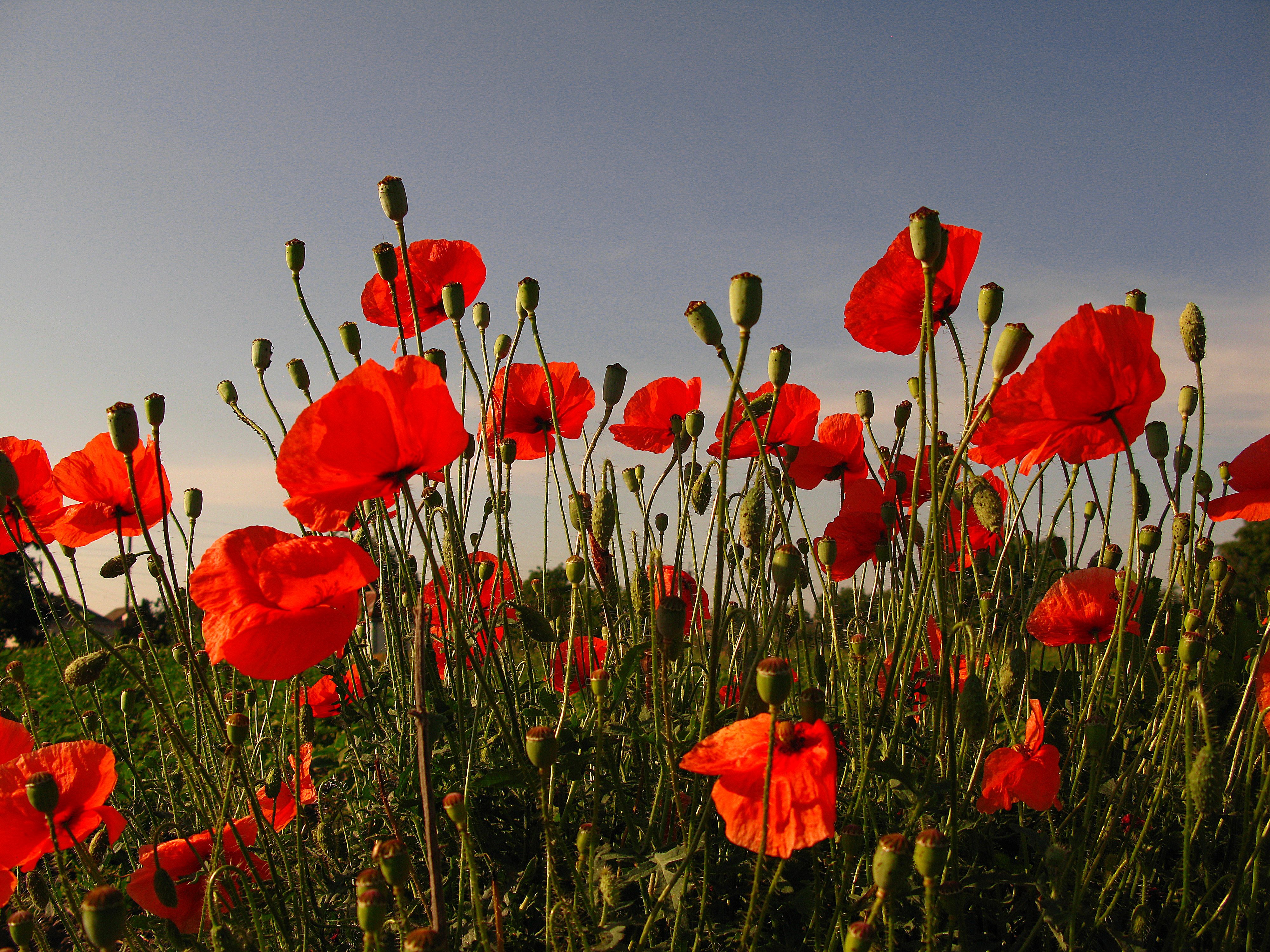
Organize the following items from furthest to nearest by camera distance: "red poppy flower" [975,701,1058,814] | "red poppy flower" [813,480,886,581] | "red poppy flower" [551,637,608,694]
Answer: "red poppy flower" [813,480,886,581] < "red poppy flower" [551,637,608,694] < "red poppy flower" [975,701,1058,814]

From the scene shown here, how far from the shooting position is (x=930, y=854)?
3.11 ft

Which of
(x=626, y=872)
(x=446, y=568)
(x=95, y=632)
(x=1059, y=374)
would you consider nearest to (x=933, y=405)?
(x=1059, y=374)

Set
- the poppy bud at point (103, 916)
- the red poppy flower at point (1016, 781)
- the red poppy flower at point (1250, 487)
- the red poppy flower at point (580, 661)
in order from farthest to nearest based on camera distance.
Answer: the red poppy flower at point (580, 661)
the red poppy flower at point (1250, 487)
the red poppy flower at point (1016, 781)
the poppy bud at point (103, 916)

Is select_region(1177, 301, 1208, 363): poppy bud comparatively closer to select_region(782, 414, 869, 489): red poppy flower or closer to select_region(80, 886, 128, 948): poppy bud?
select_region(782, 414, 869, 489): red poppy flower

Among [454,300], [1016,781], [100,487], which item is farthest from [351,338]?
[1016,781]

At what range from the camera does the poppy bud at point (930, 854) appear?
0.95m

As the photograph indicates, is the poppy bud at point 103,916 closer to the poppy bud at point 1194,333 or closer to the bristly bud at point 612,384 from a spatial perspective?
the bristly bud at point 612,384

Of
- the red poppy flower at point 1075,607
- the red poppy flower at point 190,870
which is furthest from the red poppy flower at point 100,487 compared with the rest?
the red poppy flower at point 1075,607

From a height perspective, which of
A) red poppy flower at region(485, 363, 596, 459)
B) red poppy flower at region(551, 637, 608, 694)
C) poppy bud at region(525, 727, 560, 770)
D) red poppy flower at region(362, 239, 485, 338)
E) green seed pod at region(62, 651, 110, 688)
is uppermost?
red poppy flower at region(362, 239, 485, 338)

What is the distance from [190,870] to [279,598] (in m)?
0.83

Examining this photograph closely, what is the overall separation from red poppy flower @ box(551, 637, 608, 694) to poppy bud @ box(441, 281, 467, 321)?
0.73 m

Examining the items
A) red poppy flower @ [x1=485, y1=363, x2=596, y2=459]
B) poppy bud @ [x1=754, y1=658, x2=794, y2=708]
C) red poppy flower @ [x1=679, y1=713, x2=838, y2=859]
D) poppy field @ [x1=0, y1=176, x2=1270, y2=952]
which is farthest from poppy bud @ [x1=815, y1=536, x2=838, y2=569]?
red poppy flower @ [x1=485, y1=363, x2=596, y2=459]

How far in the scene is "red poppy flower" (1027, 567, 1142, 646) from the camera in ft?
5.75

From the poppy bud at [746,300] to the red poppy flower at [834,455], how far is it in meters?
1.14
